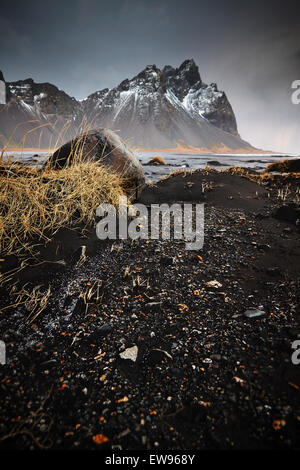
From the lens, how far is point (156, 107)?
101125 mm

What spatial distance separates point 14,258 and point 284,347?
2124 millimetres

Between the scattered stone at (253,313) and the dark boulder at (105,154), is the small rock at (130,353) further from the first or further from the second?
the dark boulder at (105,154)

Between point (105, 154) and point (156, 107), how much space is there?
4540 inches

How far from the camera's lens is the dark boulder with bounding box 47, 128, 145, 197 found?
326 centimetres

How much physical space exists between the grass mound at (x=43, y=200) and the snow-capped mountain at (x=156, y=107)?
8502 centimetres

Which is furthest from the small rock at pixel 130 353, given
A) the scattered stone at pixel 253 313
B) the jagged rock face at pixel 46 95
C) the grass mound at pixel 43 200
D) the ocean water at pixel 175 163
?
the jagged rock face at pixel 46 95

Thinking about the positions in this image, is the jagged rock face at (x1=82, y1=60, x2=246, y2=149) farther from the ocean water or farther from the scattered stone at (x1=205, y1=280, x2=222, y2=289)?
the scattered stone at (x1=205, y1=280, x2=222, y2=289)

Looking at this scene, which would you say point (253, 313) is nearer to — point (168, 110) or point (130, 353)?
point (130, 353)

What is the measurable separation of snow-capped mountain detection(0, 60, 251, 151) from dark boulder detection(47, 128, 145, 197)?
83.9 m

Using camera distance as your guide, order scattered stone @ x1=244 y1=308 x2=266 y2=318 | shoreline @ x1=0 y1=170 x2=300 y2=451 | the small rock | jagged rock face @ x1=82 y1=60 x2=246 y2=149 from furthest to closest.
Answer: jagged rock face @ x1=82 y1=60 x2=246 y2=149
scattered stone @ x1=244 y1=308 x2=266 y2=318
the small rock
shoreline @ x1=0 y1=170 x2=300 y2=451

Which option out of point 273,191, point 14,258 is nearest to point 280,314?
point 14,258

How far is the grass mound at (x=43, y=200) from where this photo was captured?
205cm

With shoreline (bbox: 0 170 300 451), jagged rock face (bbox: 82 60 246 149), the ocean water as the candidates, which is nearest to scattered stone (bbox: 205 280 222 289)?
shoreline (bbox: 0 170 300 451)
